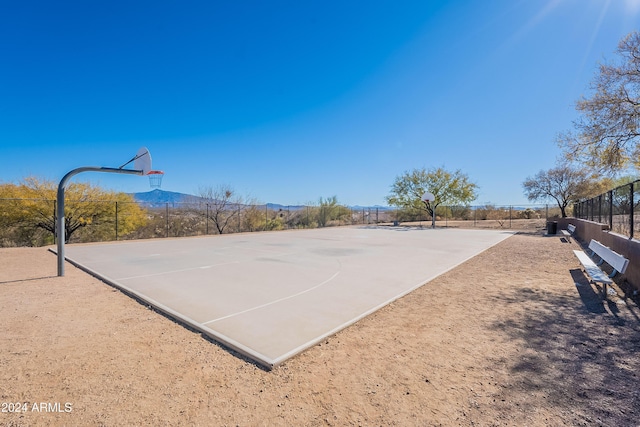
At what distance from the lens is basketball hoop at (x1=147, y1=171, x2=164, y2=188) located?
8.32 m

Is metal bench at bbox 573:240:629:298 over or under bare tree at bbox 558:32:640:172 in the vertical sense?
under

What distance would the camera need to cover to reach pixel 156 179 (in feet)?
29.4

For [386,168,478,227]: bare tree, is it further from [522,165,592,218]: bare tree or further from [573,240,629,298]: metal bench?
[573,240,629,298]: metal bench

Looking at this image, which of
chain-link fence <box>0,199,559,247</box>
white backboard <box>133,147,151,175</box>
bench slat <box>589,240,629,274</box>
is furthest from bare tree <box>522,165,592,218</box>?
white backboard <box>133,147,151,175</box>

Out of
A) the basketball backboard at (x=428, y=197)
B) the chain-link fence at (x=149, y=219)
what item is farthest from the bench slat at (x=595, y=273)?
the basketball backboard at (x=428, y=197)

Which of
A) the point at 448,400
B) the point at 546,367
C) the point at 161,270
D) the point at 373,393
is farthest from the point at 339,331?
the point at 161,270

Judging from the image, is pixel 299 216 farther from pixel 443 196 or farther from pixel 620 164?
pixel 620 164

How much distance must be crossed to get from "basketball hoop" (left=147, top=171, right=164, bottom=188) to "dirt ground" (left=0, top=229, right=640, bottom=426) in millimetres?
4153

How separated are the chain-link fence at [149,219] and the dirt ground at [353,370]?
1372 cm

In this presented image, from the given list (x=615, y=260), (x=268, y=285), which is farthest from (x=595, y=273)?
(x=268, y=285)

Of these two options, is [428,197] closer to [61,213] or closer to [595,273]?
[595,273]

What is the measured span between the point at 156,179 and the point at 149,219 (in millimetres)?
11820

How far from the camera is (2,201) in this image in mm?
14391

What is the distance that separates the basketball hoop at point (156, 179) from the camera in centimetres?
832
